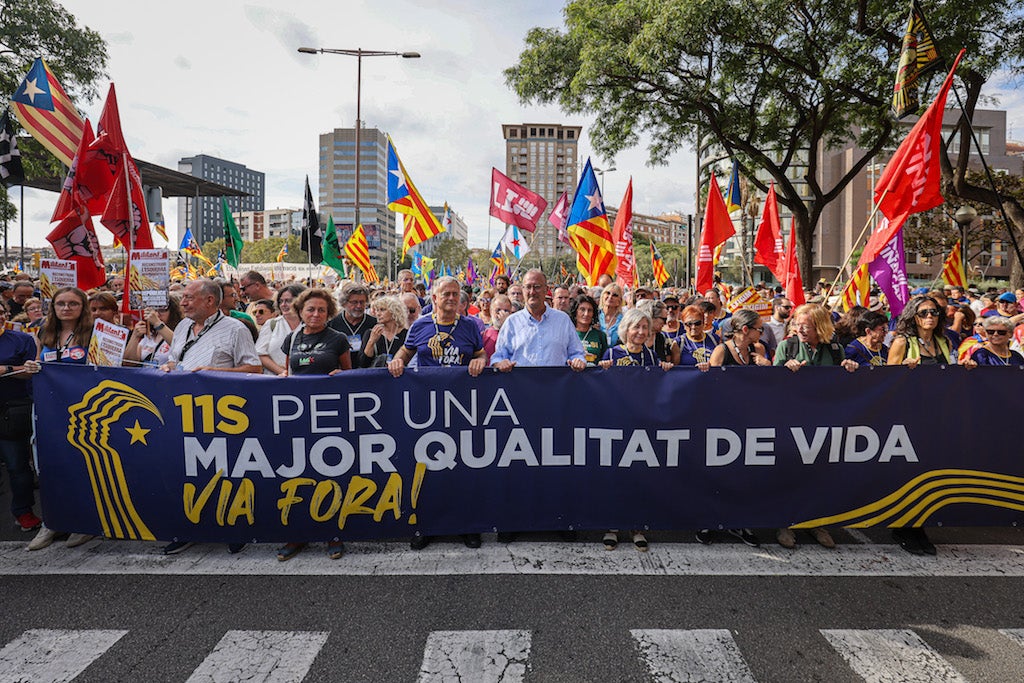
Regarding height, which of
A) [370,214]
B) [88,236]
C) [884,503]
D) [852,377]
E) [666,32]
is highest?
[370,214]

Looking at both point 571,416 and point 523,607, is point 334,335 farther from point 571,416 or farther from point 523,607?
point 523,607

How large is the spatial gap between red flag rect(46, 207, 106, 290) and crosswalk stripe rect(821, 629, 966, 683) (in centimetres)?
638

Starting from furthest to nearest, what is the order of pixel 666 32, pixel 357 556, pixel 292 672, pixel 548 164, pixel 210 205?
pixel 210 205 → pixel 548 164 → pixel 666 32 → pixel 357 556 → pixel 292 672

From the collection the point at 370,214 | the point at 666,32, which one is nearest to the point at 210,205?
the point at 370,214

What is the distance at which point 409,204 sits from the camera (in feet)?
42.2

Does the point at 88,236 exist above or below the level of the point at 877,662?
above

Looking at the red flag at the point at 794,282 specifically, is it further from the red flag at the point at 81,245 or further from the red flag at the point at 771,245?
the red flag at the point at 81,245

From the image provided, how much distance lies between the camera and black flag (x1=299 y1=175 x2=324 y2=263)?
14312 mm

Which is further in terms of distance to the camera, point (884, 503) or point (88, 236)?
point (88, 236)

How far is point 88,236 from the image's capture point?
5875 millimetres

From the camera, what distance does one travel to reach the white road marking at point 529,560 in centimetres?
407

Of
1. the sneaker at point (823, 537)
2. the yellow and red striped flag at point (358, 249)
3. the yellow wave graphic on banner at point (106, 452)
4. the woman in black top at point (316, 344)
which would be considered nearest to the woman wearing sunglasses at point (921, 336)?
the sneaker at point (823, 537)

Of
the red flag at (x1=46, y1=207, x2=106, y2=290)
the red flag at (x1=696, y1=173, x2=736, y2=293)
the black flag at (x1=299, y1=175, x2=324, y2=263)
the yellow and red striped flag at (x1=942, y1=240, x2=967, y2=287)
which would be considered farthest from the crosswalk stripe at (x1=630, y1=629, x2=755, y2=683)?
the black flag at (x1=299, y1=175, x2=324, y2=263)

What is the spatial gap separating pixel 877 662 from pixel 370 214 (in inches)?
5898
